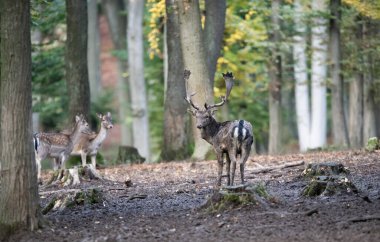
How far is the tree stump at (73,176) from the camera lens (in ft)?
52.7

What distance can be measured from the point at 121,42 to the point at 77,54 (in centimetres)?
2105

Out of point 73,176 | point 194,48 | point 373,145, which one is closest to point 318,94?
point 373,145

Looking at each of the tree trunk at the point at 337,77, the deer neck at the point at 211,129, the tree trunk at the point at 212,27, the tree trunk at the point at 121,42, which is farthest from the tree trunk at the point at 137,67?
the deer neck at the point at 211,129

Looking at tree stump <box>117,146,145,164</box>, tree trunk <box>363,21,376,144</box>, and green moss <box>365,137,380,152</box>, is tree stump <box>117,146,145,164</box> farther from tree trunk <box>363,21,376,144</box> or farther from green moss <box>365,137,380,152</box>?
tree trunk <box>363,21,376,144</box>

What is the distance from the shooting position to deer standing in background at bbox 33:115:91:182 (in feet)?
59.7

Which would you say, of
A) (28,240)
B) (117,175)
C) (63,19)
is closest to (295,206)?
(28,240)

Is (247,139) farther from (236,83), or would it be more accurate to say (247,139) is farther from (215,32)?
(236,83)

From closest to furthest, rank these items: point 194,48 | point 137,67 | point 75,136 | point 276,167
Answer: point 276,167 < point 75,136 < point 194,48 < point 137,67

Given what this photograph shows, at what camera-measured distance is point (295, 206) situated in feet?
39.5

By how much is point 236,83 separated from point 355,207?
19.0 metres

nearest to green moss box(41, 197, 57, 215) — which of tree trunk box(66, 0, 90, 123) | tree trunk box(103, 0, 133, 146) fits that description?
tree trunk box(66, 0, 90, 123)

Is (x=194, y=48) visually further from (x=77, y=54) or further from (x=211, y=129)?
(x=211, y=129)

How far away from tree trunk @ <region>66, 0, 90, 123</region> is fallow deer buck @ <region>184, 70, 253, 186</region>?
7.19m

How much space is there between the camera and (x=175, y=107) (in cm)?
2233
